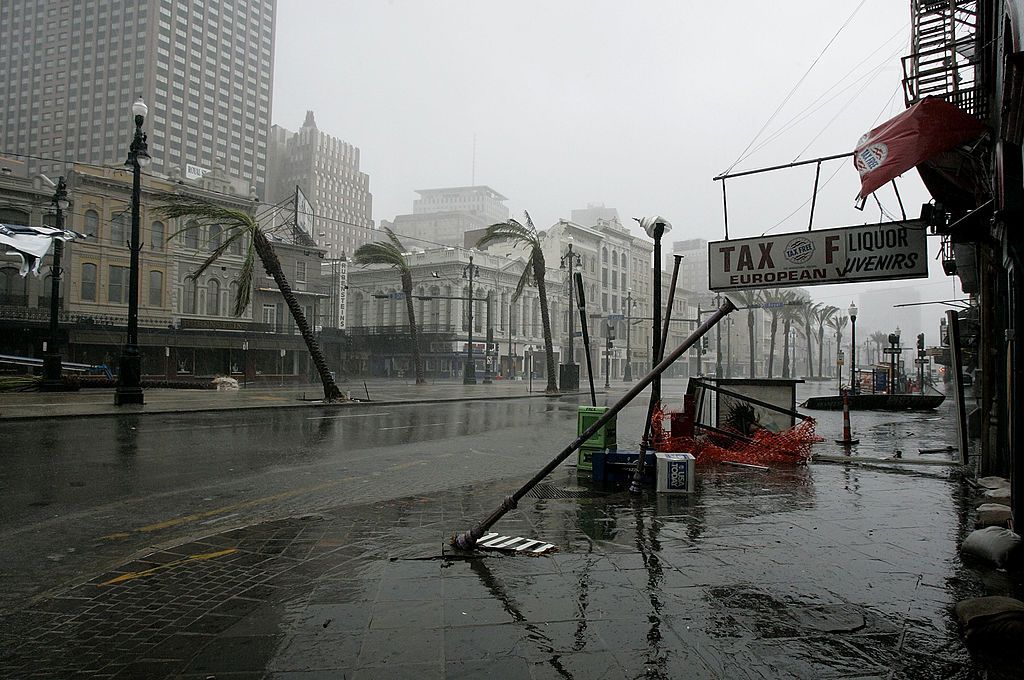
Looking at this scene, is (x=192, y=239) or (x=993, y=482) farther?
(x=192, y=239)

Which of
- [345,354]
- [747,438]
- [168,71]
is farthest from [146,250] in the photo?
[168,71]

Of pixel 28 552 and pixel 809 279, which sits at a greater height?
pixel 809 279

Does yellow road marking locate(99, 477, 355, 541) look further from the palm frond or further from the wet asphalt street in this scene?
the palm frond

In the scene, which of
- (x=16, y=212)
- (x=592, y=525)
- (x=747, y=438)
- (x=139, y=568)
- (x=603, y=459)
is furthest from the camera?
(x=16, y=212)

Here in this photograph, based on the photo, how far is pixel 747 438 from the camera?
11328 millimetres

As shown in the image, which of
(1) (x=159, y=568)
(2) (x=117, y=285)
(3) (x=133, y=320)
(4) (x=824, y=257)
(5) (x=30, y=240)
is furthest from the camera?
(2) (x=117, y=285)

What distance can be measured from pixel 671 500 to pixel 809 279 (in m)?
3.42

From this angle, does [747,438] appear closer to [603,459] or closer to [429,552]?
[603,459]

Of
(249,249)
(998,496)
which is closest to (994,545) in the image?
(998,496)

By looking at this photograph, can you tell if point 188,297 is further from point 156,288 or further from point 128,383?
point 128,383

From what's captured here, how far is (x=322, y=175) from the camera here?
161875mm

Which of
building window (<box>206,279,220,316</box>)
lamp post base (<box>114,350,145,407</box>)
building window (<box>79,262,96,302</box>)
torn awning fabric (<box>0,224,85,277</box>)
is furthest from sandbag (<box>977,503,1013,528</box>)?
building window (<box>206,279,220,316</box>)

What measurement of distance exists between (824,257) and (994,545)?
4.33 meters

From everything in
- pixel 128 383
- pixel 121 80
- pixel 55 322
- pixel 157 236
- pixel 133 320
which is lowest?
pixel 128 383
